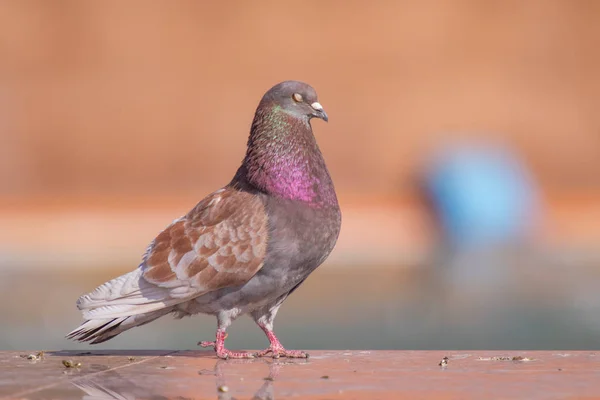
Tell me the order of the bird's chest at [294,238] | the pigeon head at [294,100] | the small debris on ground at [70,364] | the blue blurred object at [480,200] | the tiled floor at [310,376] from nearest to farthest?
the tiled floor at [310,376] → the small debris on ground at [70,364] → the bird's chest at [294,238] → the pigeon head at [294,100] → the blue blurred object at [480,200]

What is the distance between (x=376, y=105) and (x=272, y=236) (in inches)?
1374

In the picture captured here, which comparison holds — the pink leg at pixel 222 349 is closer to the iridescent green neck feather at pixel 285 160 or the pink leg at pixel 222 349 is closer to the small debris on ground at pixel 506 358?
the iridescent green neck feather at pixel 285 160

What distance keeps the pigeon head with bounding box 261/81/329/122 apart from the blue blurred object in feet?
72.3

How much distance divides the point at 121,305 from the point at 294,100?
1477 mm

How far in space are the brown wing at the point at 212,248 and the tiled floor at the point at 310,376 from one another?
17.0 inches

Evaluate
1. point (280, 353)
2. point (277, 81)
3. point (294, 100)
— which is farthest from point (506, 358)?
point (277, 81)

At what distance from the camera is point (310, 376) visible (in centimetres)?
616

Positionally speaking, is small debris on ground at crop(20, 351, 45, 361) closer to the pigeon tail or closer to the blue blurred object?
the pigeon tail

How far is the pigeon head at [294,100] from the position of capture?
7.19 m

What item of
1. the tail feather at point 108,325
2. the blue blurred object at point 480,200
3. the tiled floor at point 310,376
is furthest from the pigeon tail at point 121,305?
the blue blurred object at point 480,200

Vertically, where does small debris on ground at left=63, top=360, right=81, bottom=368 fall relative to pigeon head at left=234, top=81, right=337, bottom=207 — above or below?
below

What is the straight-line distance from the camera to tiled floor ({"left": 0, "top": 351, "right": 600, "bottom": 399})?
5566mm

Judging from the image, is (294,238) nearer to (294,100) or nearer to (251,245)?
(251,245)

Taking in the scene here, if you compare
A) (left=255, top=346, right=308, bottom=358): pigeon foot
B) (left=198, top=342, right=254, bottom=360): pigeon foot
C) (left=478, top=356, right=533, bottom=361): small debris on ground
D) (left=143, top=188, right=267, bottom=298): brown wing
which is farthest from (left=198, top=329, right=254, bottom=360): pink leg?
(left=478, top=356, right=533, bottom=361): small debris on ground
